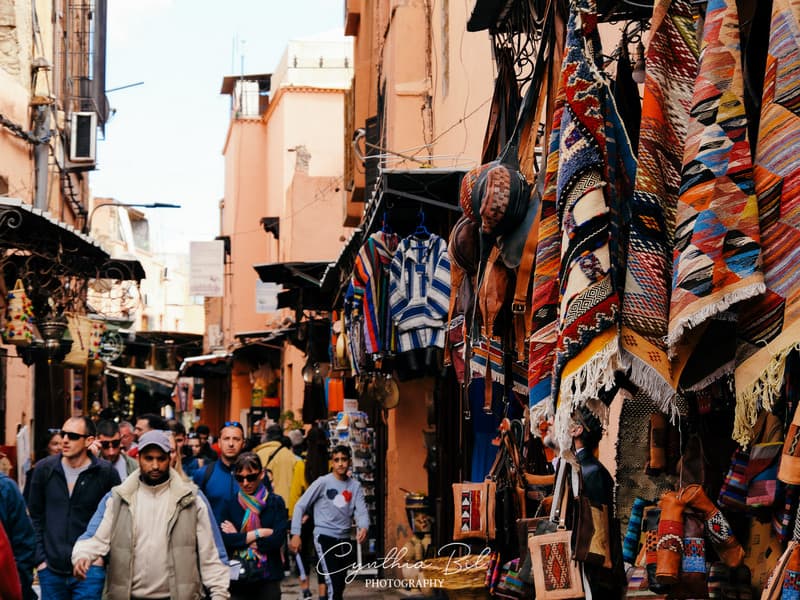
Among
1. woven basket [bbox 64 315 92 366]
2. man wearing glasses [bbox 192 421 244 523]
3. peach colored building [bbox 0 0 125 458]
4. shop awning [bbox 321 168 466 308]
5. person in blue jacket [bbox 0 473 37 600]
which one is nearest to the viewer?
person in blue jacket [bbox 0 473 37 600]

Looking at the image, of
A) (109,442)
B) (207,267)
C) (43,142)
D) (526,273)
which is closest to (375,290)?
(109,442)

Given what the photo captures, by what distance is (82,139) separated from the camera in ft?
82.2

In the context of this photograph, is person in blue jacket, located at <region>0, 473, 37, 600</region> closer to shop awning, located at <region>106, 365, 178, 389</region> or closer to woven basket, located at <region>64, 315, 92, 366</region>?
woven basket, located at <region>64, 315, 92, 366</region>

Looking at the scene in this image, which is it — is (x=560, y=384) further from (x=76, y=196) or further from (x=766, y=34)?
(x=76, y=196)

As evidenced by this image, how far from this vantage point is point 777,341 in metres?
3.28

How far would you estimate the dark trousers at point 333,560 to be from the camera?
1201 cm

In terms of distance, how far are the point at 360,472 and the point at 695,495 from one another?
1232 cm

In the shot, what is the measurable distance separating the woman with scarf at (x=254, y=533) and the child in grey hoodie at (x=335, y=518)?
7.80 ft

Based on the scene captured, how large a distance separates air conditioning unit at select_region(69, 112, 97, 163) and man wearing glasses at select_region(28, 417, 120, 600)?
16480 millimetres

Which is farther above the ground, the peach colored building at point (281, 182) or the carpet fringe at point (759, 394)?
the peach colored building at point (281, 182)

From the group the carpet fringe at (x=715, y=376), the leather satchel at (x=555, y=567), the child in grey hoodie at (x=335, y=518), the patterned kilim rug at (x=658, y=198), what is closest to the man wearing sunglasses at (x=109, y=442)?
the child in grey hoodie at (x=335, y=518)

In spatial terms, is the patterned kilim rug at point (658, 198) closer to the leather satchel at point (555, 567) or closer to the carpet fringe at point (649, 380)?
the carpet fringe at point (649, 380)

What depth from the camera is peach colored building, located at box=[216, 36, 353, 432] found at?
3478cm

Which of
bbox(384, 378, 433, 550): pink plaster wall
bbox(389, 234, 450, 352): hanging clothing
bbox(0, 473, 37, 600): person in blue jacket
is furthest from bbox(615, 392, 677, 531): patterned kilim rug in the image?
bbox(384, 378, 433, 550): pink plaster wall
